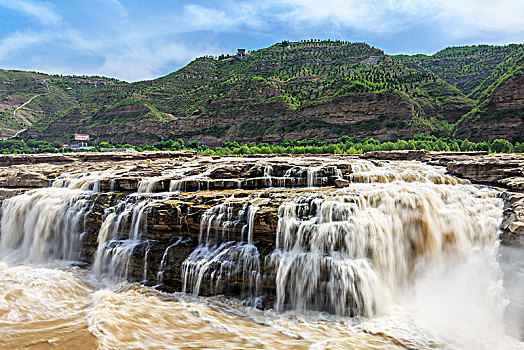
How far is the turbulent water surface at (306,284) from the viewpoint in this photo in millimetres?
8336

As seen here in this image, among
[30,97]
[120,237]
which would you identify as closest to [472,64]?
[120,237]

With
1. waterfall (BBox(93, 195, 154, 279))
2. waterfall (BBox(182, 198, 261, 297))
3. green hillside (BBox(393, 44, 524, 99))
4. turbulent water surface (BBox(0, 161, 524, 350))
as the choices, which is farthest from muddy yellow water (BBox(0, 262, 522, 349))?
green hillside (BBox(393, 44, 524, 99))

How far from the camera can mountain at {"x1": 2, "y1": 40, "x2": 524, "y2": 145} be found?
62312 mm

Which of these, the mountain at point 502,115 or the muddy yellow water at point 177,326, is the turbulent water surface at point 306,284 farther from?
the mountain at point 502,115

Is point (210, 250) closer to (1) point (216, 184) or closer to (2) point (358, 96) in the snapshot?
(1) point (216, 184)

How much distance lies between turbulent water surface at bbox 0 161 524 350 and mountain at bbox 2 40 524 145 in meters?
43.3

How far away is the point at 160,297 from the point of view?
10633mm

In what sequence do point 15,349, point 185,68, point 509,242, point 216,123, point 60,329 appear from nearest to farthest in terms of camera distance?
point 15,349 → point 60,329 → point 509,242 → point 216,123 → point 185,68

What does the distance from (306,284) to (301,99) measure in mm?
72132

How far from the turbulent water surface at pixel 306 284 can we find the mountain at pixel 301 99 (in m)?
43.3

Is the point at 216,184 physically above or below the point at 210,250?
above

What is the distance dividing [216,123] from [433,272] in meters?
71.4

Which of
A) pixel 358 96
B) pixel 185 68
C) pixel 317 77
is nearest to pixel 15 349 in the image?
pixel 358 96

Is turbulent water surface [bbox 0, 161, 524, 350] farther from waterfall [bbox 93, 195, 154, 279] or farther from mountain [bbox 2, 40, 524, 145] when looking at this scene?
mountain [bbox 2, 40, 524, 145]
